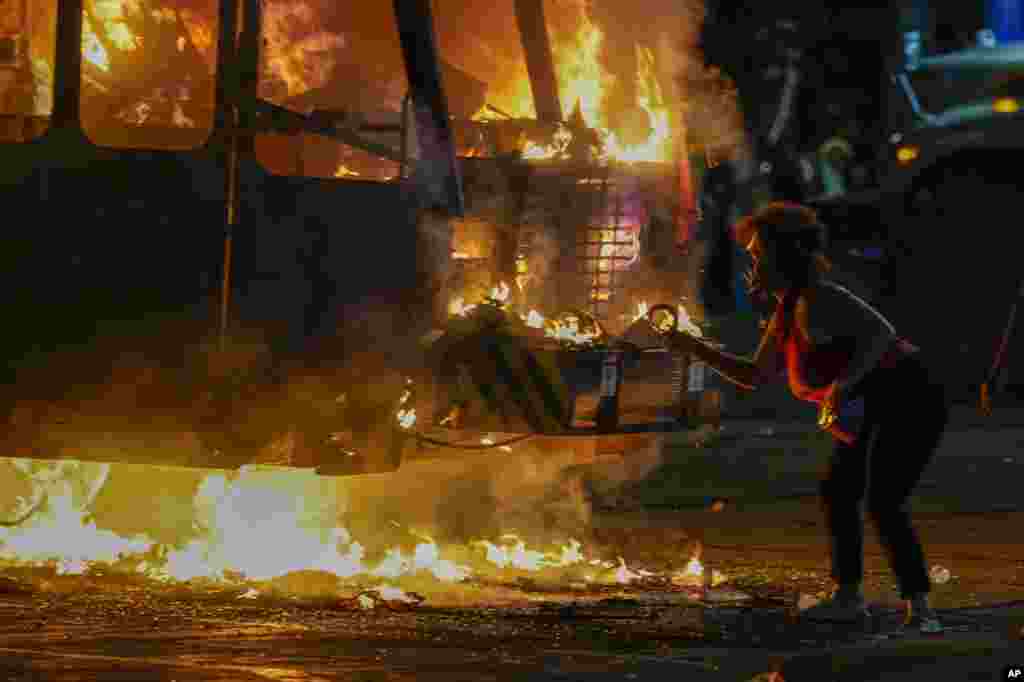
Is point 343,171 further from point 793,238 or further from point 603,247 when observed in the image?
point 793,238

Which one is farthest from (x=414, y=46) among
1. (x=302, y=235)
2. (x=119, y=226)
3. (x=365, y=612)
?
(x=365, y=612)

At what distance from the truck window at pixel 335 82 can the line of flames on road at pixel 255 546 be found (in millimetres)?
1517

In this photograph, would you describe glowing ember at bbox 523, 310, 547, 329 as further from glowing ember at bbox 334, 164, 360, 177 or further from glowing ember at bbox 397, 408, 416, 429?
glowing ember at bbox 334, 164, 360, 177

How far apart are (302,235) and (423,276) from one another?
1.77ft

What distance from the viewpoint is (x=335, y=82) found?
24.8ft

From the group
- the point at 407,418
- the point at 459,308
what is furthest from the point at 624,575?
Result: the point at 459,308

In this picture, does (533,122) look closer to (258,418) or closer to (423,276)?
(423,276)

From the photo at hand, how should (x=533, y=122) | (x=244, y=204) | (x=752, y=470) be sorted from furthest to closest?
(x=752, y=470), (x=533, y=122), (x=244, y=204)

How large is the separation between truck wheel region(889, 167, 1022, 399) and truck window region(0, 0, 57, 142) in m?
10.9

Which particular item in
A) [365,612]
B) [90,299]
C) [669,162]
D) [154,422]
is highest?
[669,162]

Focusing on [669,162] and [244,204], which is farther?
[669,162]

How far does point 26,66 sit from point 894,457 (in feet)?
12.0

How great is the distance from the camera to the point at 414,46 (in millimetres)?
7375

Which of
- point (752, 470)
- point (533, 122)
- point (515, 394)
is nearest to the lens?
point (515, 394)
